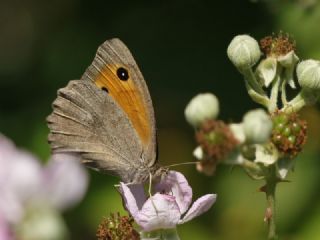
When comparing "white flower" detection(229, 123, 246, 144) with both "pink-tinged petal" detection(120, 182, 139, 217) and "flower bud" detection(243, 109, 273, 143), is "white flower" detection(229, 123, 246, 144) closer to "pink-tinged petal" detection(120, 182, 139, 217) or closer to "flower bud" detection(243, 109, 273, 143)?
"flower bud" detection(243, 109, 273, 143)

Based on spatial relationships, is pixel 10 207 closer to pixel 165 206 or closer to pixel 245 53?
pixel 165 206

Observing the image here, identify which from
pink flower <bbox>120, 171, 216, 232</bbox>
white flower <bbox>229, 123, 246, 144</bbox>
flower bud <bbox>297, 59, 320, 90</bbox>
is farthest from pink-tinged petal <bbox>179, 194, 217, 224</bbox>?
flower bud <bbox>297, 59, 320, 90</bbox>

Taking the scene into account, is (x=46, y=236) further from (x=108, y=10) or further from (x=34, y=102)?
(x=108, y=10)

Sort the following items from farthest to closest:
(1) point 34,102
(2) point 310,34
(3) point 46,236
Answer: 1. (1) point 34,102
2. (2) point 310,34
3. (3) point 46,236

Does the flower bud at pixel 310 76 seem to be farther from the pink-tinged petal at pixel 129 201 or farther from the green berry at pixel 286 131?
the pink-tinged petal at pixel 129 201

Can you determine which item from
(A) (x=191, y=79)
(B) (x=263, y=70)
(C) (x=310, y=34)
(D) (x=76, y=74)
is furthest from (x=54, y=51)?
(B) (x=263, y=70)

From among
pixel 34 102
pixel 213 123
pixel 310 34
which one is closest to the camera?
pixel 213 123
